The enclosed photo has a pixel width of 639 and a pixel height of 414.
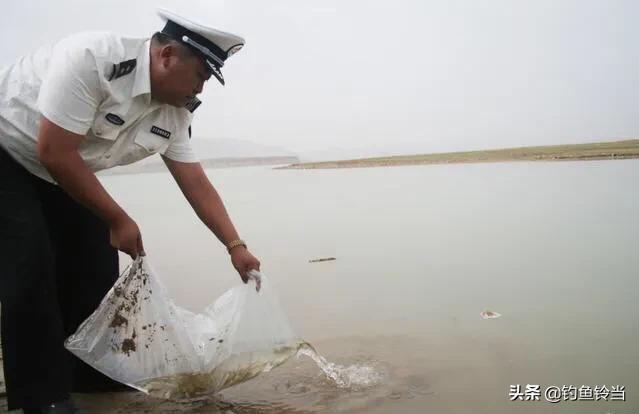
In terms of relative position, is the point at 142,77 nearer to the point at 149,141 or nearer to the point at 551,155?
the point at 149,141

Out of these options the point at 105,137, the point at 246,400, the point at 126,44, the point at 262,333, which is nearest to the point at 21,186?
the point at 105,137

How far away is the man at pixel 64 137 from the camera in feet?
5.20

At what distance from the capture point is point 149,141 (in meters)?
1.86

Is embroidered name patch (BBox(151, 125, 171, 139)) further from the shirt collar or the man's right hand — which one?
the man's right hand

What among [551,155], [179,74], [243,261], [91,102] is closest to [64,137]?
[91,102]

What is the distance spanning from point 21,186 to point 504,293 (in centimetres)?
249

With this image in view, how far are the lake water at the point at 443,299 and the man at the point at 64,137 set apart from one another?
1.59 ft

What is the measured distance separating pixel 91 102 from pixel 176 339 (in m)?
0.83

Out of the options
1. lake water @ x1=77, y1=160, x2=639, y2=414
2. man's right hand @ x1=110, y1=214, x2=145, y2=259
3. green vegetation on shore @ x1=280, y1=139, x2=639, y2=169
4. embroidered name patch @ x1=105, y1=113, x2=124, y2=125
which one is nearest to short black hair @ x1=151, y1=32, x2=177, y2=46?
embroidered name patch @ x1=105, y1=113, x2=124, y2=125

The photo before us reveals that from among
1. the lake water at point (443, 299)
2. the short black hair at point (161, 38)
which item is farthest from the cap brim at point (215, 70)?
the lake water at point (443, 299)

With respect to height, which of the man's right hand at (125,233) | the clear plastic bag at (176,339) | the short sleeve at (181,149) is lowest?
the clear plastic bag at (176,339)

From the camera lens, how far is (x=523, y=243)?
4543 mm

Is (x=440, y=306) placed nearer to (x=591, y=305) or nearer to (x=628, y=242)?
(x=591, y=305)

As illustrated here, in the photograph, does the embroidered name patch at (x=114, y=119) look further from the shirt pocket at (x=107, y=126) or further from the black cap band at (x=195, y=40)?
the black cap band at (x=195, y=40)
